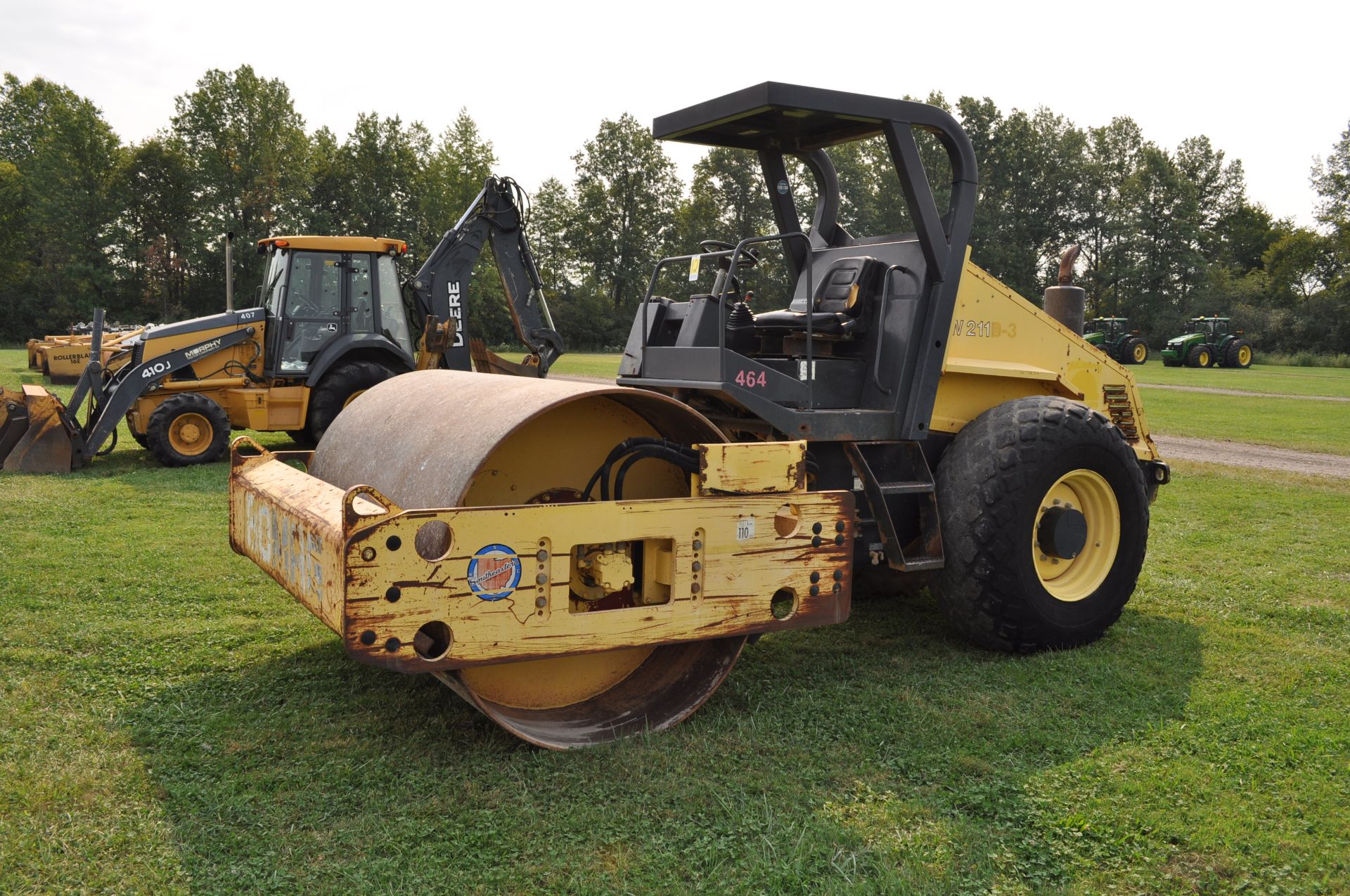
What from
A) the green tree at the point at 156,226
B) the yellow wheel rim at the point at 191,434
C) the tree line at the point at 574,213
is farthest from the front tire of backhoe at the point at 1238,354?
the green tree at the point at 156,226

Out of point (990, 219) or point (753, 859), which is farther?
point (990, 219)

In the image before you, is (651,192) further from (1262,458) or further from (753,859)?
(753,859)

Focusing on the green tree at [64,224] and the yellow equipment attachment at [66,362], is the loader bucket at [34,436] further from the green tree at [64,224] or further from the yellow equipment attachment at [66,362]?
the green tree at [64,224]

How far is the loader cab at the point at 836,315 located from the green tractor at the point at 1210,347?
1657 inches

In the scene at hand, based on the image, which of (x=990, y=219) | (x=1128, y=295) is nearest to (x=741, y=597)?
(x=990, y=219)

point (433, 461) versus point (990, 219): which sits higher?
point (990, 219)

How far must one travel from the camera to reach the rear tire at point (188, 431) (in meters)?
11.3

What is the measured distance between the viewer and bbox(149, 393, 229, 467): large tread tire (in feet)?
36.9

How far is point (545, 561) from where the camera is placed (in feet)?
11.6

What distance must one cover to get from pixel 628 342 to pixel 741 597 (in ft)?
8.24

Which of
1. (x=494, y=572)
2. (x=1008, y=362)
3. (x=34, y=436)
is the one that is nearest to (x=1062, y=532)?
(x=1008, y=362)

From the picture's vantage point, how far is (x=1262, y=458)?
1334cm

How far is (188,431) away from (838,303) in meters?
8.94

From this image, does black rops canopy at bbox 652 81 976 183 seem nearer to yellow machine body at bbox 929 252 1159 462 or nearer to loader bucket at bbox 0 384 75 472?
yellow machine body at bbox 929 252 1159 462
